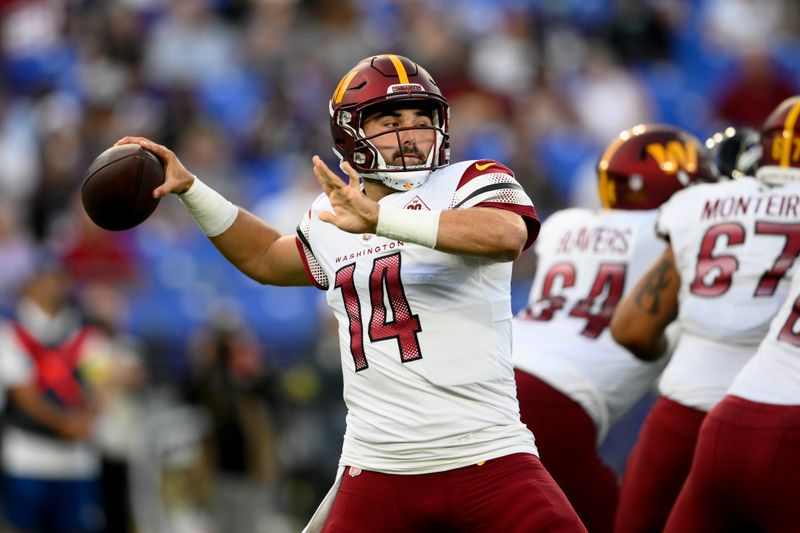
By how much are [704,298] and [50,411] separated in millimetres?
5752

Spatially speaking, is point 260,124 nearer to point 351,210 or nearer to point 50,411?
point 50,411

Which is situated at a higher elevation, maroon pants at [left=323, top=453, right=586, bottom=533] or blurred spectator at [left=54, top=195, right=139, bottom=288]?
maroon pants at [left=323, top=453, right=586, bottom=533]

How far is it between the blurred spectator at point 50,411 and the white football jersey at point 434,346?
5.69 m

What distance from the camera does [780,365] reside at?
426 cm

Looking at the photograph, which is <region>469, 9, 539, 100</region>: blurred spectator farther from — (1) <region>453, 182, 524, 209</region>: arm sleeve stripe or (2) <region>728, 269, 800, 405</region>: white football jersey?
(1) <region>453, 182, 524, 209</region>: arm sleeve stripe

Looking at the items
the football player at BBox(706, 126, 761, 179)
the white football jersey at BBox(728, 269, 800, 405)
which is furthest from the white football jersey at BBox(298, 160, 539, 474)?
the football player at BBox(706, 126, 761, 179)

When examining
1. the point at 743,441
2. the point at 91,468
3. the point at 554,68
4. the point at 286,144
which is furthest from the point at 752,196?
the point at 554,68

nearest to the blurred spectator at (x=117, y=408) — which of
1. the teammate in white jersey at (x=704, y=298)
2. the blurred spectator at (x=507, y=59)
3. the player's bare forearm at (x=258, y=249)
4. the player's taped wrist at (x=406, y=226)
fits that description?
the blurred spectator at (x=507, y=59)

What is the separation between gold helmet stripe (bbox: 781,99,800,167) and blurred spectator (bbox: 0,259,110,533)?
19.5 ft

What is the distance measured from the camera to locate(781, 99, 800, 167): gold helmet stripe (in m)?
4.70

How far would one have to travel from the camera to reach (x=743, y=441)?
13.9 ft

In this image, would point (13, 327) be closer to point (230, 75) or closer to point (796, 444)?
point (230, 75)

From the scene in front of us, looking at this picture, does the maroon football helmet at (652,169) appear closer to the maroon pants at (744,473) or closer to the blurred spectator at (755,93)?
the maroon pants at (744,473)

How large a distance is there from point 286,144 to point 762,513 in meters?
7.56
